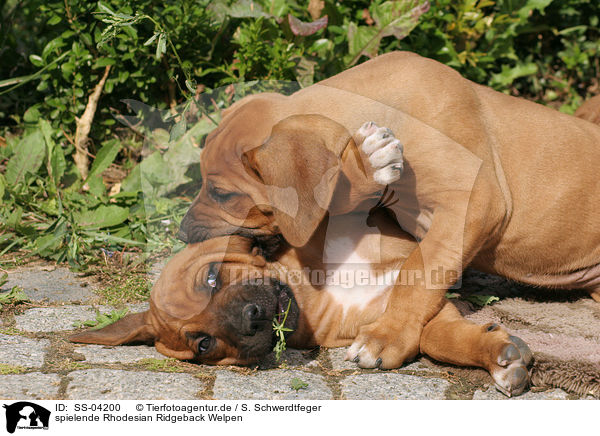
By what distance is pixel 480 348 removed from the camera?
3256 mm

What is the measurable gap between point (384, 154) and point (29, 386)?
1949mm

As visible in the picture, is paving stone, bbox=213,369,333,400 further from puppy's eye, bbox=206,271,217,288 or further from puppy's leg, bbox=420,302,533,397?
puppy's leg, bbox=420,302,533,397

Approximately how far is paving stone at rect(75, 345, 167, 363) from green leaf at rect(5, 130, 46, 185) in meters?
2.50

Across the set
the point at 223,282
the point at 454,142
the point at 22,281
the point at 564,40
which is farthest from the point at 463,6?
the point at 22,281

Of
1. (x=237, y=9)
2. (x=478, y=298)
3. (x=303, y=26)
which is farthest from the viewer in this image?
(x=237, y=9)

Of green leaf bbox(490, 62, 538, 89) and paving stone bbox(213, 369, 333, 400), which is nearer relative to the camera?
paving stone bbox(213, 369, 333, 400)

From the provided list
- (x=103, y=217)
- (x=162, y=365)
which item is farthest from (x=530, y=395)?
(x=103, y=217)

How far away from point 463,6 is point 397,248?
128 inches

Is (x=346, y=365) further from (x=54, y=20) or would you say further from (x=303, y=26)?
(x=54, y=20)

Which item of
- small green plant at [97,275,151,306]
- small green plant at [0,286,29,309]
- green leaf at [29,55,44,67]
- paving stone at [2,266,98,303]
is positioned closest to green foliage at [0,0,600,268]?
green leaf at [29,55,44,67]

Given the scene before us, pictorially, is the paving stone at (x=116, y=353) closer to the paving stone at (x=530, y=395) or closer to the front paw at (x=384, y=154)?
the front paw at (x=384, y=154)

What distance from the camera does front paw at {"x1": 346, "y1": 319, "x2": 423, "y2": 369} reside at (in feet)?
11.1

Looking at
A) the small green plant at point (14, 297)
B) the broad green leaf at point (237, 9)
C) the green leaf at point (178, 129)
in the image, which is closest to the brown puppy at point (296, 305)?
the small green plant at point (14, 297)

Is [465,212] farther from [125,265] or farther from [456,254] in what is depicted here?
[125,265]
